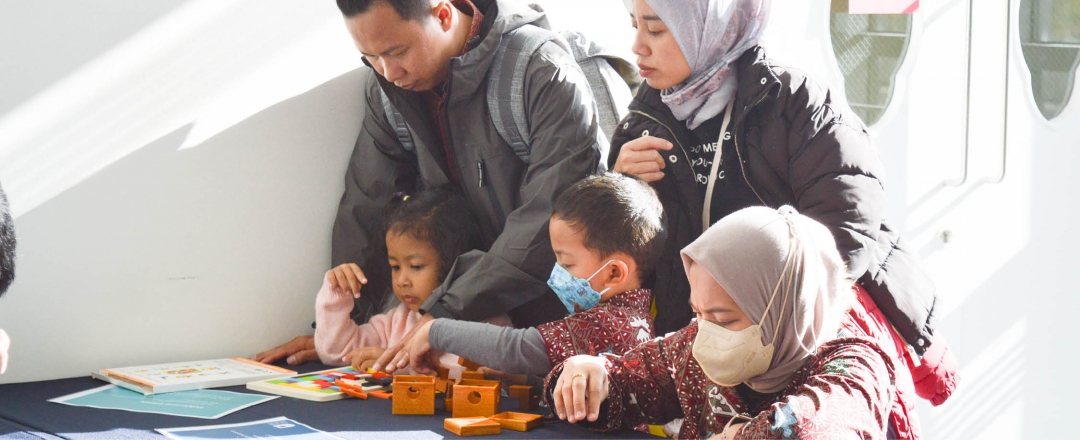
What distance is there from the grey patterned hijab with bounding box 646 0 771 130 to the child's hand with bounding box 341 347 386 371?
96cm

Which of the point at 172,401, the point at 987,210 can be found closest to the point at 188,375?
the point at 172,401

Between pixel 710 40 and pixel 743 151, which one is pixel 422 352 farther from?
pixel 710 40

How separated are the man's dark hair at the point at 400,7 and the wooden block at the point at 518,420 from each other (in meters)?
1.04

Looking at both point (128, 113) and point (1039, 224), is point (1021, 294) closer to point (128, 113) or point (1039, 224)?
point (1039, 224)

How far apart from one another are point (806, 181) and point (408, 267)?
1.07 metres

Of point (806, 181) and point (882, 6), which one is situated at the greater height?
point (882, 6)

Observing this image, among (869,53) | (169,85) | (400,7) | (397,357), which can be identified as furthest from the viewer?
(869,53)

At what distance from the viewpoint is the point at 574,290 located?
2090 millimetres

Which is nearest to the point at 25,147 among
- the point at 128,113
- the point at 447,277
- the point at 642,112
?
the point at 128,113

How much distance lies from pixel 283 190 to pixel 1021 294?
2.93 m

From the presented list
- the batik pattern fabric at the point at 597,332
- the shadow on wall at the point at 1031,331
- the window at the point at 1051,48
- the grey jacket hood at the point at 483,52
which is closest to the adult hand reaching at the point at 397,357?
the batik pattern fabric at the point at 597,332

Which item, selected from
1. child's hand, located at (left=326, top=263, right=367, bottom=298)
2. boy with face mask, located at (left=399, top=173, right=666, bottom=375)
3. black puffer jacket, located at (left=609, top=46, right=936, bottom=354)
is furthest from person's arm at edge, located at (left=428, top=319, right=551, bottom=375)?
child's hand, located at (left=326, top=263, right=367, bottom=298)

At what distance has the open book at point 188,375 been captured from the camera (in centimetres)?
217

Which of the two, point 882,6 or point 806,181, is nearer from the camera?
point 806,181
